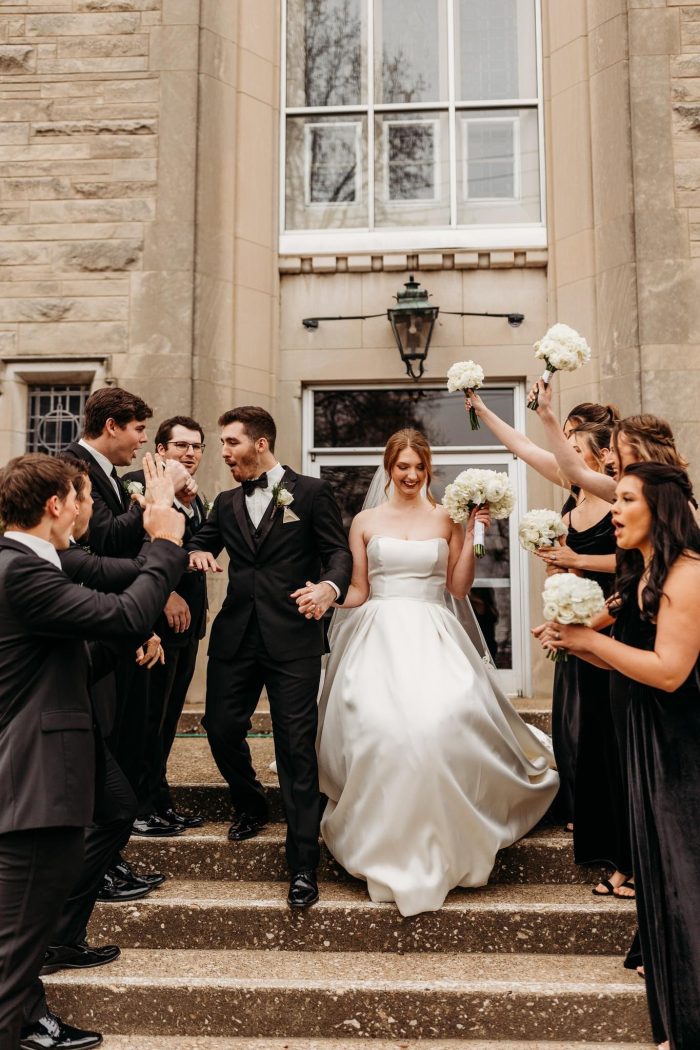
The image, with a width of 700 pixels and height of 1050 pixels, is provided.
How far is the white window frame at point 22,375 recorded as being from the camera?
780 cm

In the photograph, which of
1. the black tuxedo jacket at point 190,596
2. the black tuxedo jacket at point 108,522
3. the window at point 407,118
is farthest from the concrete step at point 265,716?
the window at point 407,118

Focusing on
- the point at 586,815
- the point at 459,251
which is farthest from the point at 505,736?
the point at 459,251

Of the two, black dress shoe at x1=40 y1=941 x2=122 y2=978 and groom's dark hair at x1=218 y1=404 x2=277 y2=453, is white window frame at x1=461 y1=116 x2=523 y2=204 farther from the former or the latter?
black dress shoe at x1=40 y1=941 x2=122 y2=978

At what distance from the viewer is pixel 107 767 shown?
365 centimetres

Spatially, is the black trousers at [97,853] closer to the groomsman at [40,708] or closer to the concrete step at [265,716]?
the groomsman at [40,708]

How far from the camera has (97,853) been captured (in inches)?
143

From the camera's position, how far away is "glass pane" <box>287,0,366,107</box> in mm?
8656

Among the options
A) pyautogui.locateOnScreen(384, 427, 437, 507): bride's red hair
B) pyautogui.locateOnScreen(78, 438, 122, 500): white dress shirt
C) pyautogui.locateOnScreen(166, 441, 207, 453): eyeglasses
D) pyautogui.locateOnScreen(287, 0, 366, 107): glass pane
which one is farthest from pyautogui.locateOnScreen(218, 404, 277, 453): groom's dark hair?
pyautogui.locateOnScreen(287, 0, 366, 107): glass pane

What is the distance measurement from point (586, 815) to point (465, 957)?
923 millimetres

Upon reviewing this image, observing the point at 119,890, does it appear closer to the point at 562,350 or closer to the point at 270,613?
the point at 270,613

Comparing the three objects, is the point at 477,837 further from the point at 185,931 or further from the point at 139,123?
the point at 139,123

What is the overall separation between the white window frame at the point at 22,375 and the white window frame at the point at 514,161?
386 cm

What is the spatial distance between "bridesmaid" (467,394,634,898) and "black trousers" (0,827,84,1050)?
2492 mm

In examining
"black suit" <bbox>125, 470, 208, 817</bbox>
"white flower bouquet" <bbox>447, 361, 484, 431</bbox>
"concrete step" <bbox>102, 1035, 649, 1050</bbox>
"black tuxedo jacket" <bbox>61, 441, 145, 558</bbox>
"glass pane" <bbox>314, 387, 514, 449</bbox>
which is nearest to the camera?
"concrete step" <bbox>102, 1035, 649, 1050</bbox>
